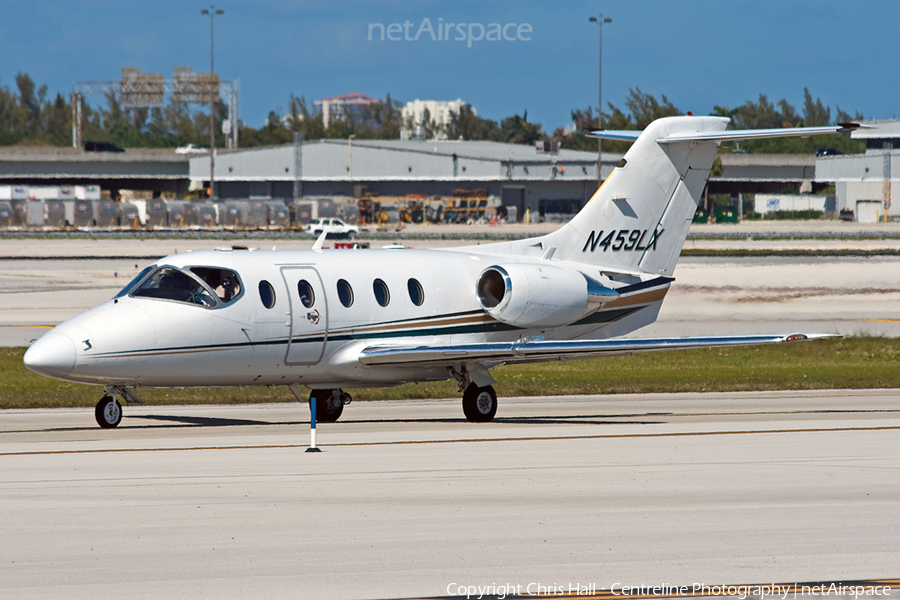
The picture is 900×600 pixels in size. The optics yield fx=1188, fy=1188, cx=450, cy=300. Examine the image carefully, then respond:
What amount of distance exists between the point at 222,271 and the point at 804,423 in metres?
9.89

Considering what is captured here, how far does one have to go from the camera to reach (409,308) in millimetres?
20641

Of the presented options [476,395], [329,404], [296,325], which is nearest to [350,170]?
[329,404]

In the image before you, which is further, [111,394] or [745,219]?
[745,219]

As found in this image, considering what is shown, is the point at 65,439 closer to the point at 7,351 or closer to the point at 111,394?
the point at 111,394

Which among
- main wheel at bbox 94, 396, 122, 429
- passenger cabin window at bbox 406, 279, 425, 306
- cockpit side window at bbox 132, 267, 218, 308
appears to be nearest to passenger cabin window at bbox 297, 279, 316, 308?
cockpit side window at bbox 132, 267, 218, 308

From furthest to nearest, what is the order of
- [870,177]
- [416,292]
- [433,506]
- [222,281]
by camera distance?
[870,177]
[416,292]
[222,281]
[433,506]

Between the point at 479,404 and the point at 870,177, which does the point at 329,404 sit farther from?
the point at 870,177

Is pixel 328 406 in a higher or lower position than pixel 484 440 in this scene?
lower

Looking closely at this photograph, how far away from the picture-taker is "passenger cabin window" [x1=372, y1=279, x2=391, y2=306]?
20375mm

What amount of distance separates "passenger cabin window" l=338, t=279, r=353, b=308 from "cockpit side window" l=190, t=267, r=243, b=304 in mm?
1838

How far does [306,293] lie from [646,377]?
1231cm

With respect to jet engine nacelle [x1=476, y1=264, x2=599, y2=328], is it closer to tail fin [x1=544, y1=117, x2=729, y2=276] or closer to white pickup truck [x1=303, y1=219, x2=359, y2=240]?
tail fin [x1=544, y1=117, x2=729, y2=276]

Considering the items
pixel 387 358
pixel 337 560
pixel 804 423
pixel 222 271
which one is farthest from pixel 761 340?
pixel 337 560

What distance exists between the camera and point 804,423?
19.8 metres
